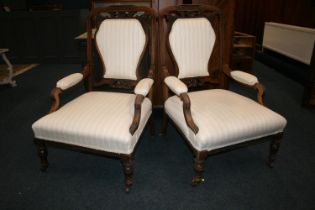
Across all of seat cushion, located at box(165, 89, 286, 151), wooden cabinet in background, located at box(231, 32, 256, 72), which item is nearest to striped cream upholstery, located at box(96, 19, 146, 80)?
seat cushion, located at box(165, 89, 286, 151)

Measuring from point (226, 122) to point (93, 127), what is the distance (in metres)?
0.78

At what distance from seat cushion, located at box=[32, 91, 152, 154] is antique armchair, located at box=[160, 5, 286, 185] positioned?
0.33 meters

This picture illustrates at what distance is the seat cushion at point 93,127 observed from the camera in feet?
4.65

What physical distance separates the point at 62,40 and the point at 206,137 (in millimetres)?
4358

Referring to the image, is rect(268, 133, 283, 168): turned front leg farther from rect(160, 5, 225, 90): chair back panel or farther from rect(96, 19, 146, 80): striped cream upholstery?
rect(96, 19, 146, 80): striped cream upholstery

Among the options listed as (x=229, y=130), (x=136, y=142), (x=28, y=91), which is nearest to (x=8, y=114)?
(x=28, y=91)

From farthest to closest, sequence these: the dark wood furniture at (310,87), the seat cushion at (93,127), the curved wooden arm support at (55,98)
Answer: the dark wood furniture at (310,87) → the curved wooden arm support at (55,98) → the seat cushion at (93,127)

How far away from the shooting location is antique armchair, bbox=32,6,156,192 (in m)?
1.44

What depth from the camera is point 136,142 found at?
1.53 metres

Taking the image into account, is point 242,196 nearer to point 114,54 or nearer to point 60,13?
point 114,54

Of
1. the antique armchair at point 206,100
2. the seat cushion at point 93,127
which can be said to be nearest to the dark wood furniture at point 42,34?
the antique armchair at point 206,100

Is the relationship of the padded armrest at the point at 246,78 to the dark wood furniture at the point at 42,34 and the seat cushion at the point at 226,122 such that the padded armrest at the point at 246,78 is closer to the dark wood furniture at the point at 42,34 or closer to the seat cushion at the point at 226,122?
the seat cushion at the point at 226,122

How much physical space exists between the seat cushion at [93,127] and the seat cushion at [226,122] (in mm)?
342

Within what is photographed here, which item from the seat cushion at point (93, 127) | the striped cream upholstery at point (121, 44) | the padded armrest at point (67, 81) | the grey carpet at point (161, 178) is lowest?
the grey carpet at point (161, 178)
